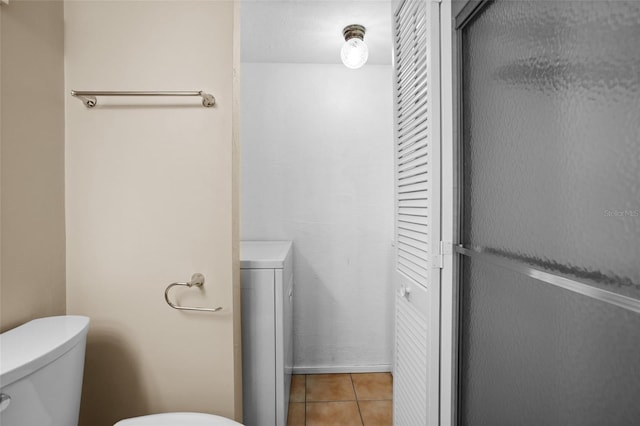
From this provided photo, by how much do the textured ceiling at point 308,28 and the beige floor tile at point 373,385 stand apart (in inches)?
86.8

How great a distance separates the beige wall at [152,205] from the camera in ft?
3.83

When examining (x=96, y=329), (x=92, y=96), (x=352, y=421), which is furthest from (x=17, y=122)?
(x=352, y=421)

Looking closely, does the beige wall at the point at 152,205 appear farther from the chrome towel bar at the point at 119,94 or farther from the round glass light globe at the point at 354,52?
the round glass light globe at the point at 354,52

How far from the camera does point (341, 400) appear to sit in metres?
1.99

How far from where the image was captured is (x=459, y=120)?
3.47ft

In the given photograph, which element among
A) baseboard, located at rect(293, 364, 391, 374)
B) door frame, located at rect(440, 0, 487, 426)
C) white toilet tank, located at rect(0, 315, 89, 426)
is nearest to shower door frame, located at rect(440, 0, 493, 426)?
door frame, located at rect(440, 0, 487, 426)

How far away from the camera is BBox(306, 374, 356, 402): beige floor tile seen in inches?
79.3

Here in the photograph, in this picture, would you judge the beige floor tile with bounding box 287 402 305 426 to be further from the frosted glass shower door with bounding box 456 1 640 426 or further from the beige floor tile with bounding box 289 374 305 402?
the frosted glass shower door with bounding box 456 1 640 426

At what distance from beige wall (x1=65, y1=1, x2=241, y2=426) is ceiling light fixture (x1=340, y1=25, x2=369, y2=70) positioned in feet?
2.60

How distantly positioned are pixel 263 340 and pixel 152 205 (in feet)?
2.44

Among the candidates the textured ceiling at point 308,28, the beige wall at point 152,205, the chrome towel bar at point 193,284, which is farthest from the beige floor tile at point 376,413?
the textured ceiling at point 308,28

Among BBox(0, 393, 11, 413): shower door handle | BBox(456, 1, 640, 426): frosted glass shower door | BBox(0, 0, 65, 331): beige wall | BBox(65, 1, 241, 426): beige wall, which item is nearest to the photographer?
BBox(456, 1, 640, 426): frosted glass shower door

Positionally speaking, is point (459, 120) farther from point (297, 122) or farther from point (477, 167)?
point (297, 122)

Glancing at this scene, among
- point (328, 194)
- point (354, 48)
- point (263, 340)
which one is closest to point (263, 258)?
point (263, 340)
